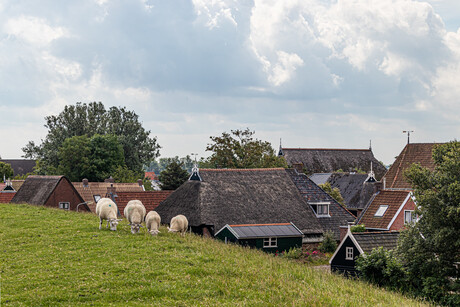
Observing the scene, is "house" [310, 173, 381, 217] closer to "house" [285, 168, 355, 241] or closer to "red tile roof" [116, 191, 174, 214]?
"house" [285, 168, 355, 241]

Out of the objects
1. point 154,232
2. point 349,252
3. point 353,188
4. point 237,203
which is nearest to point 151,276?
point 154,232

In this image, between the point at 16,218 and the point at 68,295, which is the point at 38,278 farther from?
the point at 16,218

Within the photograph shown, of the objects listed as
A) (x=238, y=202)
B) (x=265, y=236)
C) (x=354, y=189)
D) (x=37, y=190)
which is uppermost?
(x=354, y=189)

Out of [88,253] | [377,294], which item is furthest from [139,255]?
[377,294]

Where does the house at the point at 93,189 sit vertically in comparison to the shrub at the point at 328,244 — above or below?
above

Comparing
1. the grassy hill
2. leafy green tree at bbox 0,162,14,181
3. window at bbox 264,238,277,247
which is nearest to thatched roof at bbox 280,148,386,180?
leafy green tree at bbox 0,162,14,181

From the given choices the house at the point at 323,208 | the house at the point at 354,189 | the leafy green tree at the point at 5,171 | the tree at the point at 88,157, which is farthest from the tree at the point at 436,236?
the leafy green tree at the point at 5,171

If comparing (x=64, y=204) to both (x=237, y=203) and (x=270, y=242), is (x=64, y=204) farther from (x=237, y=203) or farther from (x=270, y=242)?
(x=270, y=242)

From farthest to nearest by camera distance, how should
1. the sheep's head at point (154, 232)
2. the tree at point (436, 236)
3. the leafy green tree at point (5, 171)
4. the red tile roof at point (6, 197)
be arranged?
1. the leafy green tree at point (5, 171)
2. the red tile roof at point (6, 197)
3. the tree at point (436, 236)
4. the sheep's head at point (154, 232)

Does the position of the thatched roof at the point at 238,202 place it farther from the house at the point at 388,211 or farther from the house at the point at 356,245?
the house at the point at 356,245

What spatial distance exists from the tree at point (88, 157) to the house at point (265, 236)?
42392mm

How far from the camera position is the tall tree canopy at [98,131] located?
315 ft

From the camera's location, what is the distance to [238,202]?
5091 cm

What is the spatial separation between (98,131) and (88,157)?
15335 millimetres
